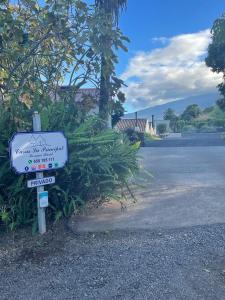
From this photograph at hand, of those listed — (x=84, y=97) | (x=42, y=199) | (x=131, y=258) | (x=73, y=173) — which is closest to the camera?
(x=131, y=258)

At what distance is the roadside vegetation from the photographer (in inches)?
213

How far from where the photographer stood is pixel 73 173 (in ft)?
18.5

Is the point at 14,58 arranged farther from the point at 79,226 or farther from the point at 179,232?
the point at 179,232

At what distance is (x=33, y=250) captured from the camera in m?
4.56

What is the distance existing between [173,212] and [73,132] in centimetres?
199

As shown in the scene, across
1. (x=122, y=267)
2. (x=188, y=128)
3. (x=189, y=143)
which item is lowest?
(x=122, y=267)

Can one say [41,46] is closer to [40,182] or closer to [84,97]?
[84,97]

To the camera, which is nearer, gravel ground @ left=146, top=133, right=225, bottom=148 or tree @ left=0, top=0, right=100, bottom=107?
tree @ left=0, top=0, right=100, bottom=107

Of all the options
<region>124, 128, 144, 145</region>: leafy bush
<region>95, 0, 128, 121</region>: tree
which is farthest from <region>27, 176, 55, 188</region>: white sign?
<region>124, 128, 144, 145</region>: leafy bush

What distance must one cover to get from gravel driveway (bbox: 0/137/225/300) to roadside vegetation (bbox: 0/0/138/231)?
1.85 ft

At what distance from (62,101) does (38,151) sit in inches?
62.0

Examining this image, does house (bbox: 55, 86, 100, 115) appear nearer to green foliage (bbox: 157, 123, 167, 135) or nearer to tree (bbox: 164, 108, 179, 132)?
green foliage (bbox: 157, 123, 167, 135)

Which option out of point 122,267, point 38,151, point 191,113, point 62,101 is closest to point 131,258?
point 122,267

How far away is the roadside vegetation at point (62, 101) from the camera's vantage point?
5.42 m
